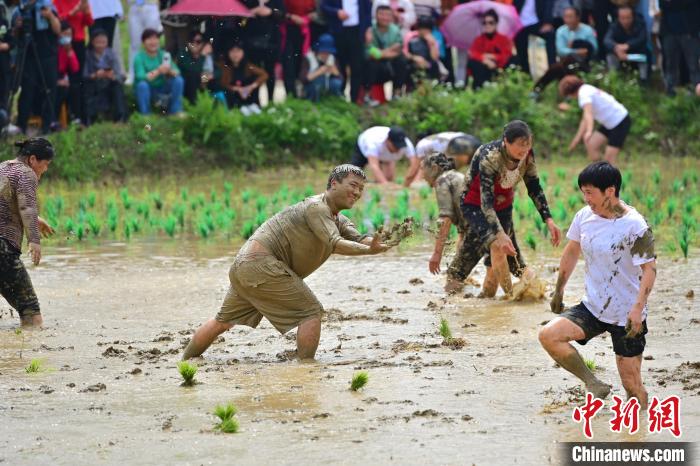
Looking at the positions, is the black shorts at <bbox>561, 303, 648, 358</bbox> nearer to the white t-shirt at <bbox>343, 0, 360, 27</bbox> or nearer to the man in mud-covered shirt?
the man in mud-covered shirt

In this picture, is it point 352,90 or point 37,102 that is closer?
point 37,102

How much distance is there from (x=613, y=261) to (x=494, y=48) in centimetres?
1371

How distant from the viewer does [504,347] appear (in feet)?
28.2

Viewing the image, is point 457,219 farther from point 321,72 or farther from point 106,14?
point 321,72

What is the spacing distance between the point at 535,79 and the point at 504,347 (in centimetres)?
1352

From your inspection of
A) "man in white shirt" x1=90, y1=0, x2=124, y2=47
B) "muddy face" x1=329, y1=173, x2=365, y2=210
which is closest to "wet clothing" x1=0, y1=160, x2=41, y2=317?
"muddy face" x1=329, y1=173, x2=365, y2=210

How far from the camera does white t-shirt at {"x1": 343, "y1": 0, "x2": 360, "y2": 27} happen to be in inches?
738

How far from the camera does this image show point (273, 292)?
8.29 metres

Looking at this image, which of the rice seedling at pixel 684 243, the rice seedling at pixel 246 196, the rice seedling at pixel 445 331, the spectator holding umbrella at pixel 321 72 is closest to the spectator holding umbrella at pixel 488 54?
the spectator holding umbrella at pixel 321 72

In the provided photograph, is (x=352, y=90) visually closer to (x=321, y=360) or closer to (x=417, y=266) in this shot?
(x=417, y=266)

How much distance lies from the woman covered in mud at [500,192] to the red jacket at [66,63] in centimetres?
844

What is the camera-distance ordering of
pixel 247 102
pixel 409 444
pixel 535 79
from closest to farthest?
pixel 409 444
pixel 247 102
pixel 535 79

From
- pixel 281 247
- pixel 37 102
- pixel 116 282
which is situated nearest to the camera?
pixel 281 247

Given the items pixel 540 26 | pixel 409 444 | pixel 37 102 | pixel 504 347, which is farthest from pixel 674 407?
pixel 540 26
